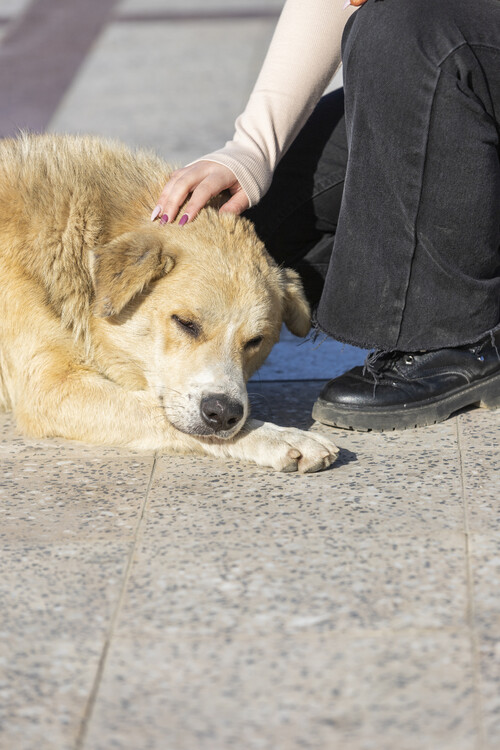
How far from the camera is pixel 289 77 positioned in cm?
388

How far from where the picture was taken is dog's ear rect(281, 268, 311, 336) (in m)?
3.89

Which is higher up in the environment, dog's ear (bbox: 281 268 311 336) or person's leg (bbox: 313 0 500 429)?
person's leg (bbox: 313 0 500 429)

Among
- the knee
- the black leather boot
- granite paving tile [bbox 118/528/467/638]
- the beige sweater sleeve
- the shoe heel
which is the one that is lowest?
the shoe heel

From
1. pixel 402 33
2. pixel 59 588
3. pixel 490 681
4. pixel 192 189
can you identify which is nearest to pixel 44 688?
pixel 59 588

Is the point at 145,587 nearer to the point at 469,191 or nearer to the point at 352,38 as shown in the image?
the point at 469,191

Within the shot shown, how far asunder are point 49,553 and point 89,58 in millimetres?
9464

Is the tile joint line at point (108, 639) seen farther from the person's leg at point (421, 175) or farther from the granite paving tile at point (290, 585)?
the person's leg at point (421, 175)

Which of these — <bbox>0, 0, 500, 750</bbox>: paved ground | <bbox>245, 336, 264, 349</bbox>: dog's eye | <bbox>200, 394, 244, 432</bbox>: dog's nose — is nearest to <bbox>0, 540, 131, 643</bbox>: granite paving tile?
<bbox>0, 0, 500, 750</bbox>: paved ground

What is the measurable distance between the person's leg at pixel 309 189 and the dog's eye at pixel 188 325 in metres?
0.88

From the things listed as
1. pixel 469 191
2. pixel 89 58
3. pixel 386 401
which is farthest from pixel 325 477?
pixel 89 58

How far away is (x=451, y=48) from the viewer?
3.37 metres

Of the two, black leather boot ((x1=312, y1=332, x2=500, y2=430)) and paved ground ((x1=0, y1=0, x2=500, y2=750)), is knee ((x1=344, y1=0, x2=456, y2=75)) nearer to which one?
black leather boot ((x1=312, y1=332, x2=500, y2=430))

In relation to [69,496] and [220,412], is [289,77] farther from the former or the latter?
[69,496]

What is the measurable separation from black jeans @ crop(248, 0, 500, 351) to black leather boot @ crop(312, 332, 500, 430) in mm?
104
